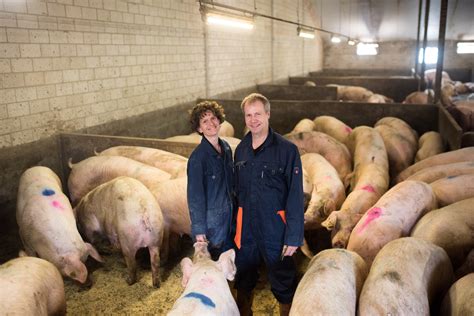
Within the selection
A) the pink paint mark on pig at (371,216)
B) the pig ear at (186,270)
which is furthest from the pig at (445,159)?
the pig ear at (186,270)

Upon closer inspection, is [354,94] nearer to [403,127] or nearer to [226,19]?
[403,127]

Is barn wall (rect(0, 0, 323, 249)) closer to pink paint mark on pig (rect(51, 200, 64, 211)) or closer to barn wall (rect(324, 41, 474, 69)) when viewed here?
pink paint mark on pig (rect(51, 200, 64, 211))

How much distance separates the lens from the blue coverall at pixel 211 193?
312 centimetres

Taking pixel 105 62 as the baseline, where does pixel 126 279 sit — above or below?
below

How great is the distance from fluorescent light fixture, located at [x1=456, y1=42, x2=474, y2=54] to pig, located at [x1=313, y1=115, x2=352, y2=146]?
17.6 metres

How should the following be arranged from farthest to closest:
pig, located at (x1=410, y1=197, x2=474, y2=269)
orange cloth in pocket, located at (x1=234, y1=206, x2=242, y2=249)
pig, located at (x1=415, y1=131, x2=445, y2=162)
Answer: pig, located at (x1=415, y1=131, x2=445, y2=162) < pig, located at (x1=410, y1=197, x2=474, y2=269) < orange cloth in pocket, located at (x1=234, y1=206, x2=242, y2=249)

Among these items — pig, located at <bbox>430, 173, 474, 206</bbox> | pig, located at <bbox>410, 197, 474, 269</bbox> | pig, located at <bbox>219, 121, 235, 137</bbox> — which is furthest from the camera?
pig, located at <bbox>219, 121, 235, 137</bbox>

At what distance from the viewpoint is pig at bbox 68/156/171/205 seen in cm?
543

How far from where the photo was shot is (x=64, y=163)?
6.15 meters

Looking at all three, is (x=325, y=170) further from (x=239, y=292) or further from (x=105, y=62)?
(x=105, y=62)

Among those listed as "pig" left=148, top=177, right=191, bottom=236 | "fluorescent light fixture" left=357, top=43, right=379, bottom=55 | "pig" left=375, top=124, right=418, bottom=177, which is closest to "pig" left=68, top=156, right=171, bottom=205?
"pig" left=148, top=177, right=191, bottom=236

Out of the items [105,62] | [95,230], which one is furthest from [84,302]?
[105,62]

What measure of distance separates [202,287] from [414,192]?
264cm

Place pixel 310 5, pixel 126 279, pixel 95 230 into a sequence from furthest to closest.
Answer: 1. pixel 310 5
2. pixel 95 230
3. pixel 126 279
